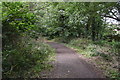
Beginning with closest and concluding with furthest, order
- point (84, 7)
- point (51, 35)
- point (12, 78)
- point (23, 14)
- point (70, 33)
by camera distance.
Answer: point (23, 14) → point (12, 78) → point (84, 7) → point (70, 33) → point (51, 35)

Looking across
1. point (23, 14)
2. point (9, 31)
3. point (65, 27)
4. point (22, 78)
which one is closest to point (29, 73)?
point (22, 78)

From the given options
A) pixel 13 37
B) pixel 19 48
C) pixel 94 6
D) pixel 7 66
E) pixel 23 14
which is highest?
pixel 94 6

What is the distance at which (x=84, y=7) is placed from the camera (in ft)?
27.8

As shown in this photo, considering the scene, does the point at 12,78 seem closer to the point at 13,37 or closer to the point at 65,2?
the point at 13,37

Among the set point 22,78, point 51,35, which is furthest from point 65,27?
point 22,78

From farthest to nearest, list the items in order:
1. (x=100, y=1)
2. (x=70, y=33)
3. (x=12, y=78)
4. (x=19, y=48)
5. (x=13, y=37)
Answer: (x=70, y=33) → (x=100, y=1) → (x=19, y=48) → (x=13, y=37) → (x=12, y=78)

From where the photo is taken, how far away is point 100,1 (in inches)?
286

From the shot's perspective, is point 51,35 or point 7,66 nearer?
point 7,66

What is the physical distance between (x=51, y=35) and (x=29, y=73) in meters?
22.7

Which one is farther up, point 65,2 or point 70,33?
point 65,2

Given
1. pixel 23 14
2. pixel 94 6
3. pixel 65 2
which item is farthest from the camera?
pixel 65 2

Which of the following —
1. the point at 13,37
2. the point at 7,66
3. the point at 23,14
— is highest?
the point at 23,14

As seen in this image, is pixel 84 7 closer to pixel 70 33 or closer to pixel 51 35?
pixel 70 33

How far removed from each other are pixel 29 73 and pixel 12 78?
3.03ft
